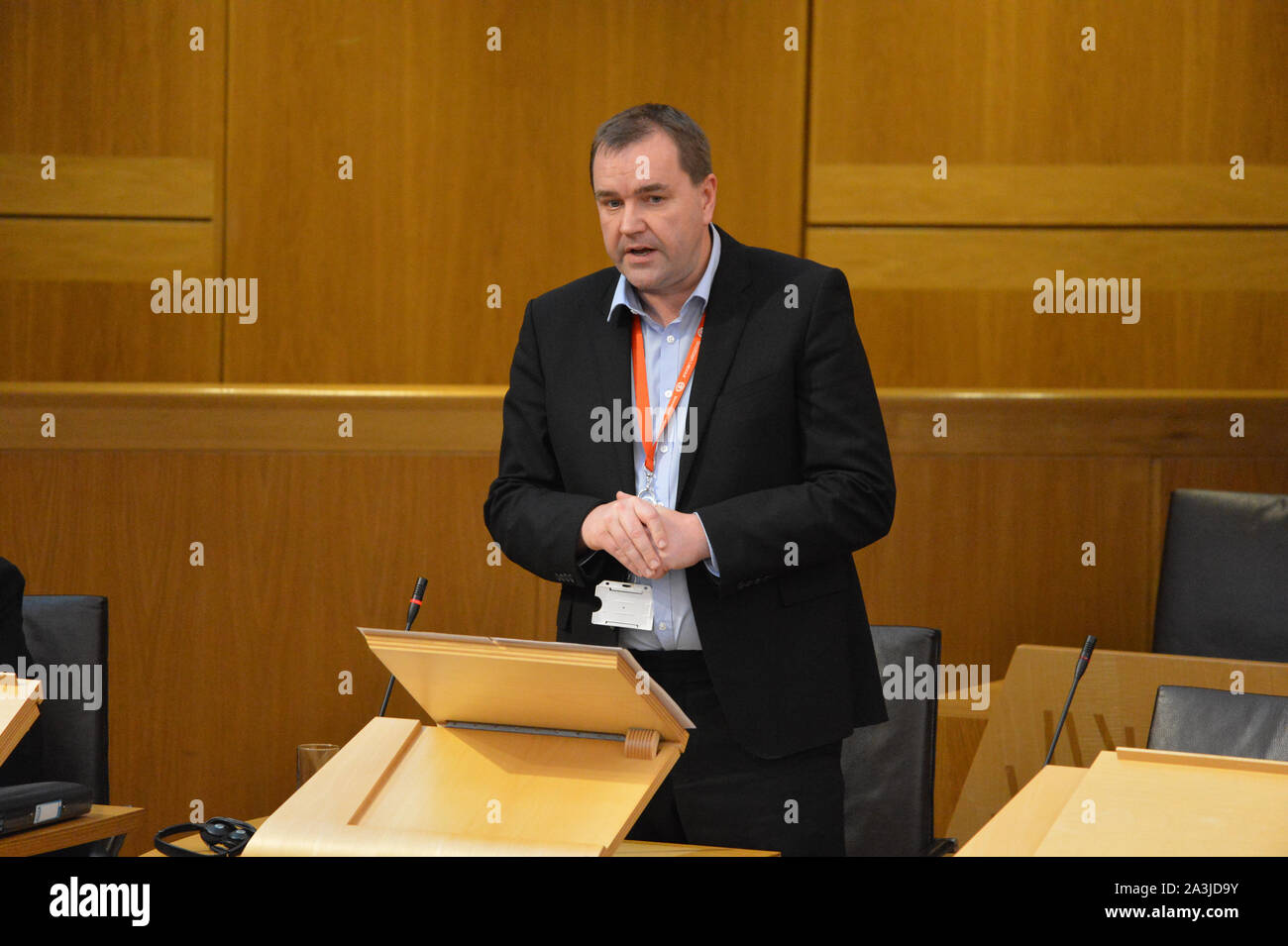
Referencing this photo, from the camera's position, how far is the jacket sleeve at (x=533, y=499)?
5.59ft

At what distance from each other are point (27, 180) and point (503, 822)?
3.42m

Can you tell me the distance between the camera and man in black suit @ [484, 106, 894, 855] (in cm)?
166

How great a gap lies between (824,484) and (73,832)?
1.03 meters

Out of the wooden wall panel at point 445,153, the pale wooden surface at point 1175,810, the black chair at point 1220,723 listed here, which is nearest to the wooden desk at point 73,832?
the pale wooden surface at point 1175,810

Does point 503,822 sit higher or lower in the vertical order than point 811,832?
higher

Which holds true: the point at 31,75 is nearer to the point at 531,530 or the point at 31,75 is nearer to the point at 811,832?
the point at 531,530

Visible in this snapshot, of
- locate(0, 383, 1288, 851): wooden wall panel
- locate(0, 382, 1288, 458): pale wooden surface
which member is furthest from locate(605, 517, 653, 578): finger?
locate(0, 382, 1288, 458): pale wooden surface

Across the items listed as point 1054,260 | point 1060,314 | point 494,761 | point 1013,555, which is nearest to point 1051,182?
point 1054,260

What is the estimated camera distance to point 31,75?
3967mm

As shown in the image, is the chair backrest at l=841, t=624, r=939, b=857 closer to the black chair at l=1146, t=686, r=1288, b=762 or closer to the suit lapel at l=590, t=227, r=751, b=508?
the black chair at l=1146, t=686, r=1288, b=762

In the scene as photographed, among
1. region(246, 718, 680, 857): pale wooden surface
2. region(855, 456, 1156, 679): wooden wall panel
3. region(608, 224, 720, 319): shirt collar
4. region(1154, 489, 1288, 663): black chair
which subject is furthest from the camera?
region(855, 456, 1156, 679): wooden wall panel

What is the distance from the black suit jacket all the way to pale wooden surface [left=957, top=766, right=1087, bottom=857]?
1.55 feet

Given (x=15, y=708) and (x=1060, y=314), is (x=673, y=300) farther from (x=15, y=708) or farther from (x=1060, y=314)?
(x=1060, y=314)

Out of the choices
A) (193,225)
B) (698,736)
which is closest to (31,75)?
(193,225)
